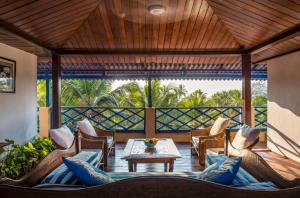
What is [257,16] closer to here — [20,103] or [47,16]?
[47,16]

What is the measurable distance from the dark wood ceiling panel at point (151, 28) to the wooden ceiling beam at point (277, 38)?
0.37 metres

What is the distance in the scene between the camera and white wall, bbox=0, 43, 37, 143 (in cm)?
425

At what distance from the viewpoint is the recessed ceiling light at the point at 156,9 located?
347 cm

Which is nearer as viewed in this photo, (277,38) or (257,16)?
(257,16)

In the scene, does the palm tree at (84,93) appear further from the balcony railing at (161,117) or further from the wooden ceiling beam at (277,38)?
the wooden ceiling beam at (277,38)

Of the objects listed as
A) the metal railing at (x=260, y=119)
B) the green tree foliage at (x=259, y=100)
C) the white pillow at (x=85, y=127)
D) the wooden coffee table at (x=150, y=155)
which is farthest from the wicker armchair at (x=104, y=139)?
the green tree foliage at (x=259, y=100)

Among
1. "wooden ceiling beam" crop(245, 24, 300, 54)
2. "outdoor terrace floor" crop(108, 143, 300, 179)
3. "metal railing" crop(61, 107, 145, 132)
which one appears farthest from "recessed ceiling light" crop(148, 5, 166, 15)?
"metal railing" crop(61, 107, 145, 132)

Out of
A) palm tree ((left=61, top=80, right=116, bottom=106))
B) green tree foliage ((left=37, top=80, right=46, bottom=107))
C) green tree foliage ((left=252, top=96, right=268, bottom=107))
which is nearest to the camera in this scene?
palm tree ((left=61, top=80, right=116, bottom=106))

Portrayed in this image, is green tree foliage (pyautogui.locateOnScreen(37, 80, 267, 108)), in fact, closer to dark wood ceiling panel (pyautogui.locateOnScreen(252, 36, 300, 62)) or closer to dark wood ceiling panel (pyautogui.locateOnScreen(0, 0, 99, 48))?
dark wood ceiling panel (pyautogui.locateOnScreen(252, 36, 300, 62))

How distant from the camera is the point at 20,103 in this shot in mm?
4828

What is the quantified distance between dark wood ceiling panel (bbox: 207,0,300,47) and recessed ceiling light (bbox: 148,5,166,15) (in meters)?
0.68

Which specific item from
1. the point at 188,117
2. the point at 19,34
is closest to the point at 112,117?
the point at 188,117

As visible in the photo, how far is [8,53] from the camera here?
171 inches

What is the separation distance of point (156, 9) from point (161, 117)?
170 inches
